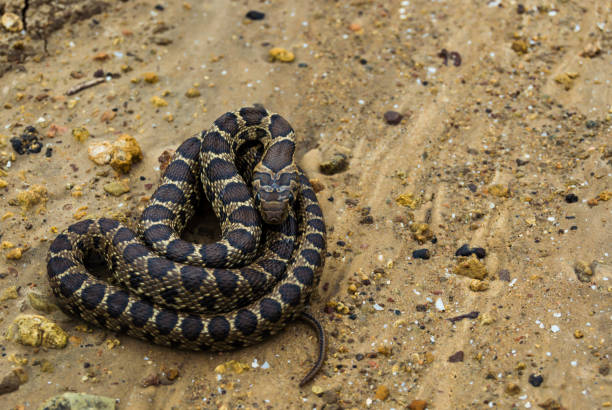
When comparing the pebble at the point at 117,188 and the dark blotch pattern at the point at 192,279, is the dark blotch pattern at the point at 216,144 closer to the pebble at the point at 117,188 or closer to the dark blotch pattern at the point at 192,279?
the pebble at the point at 117,188

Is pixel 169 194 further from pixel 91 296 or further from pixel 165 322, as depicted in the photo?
pixel 165 322

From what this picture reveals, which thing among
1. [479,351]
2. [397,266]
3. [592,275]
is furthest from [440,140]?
[479,351]

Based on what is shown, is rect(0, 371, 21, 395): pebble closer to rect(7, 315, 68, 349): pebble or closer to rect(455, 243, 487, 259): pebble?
rect(7, 315, 68, 349): pebble

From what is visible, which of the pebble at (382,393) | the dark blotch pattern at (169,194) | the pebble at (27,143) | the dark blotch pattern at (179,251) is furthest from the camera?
the pebble at (27,143)

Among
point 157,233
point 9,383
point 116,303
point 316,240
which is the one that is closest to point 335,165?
point 316,240

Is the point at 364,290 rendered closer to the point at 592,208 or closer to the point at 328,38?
the point at 592,208

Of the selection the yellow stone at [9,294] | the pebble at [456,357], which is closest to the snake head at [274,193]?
the pebble at [456,357]
